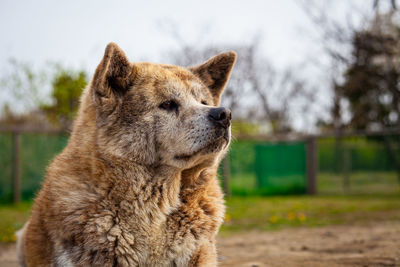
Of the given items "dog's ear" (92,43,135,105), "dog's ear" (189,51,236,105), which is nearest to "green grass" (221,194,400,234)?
"dog's ear" (189,51,236,105)

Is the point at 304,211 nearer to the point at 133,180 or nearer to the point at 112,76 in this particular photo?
the point at 133,180

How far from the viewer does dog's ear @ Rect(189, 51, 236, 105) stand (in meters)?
3.90

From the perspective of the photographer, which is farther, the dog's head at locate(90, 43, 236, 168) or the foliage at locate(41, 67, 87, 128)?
the foliage at locate(41, 67, 87, 128)

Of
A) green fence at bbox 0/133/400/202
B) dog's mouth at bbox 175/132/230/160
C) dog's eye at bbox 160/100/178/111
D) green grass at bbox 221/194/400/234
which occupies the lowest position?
green grass at bbox 221/194/400/234

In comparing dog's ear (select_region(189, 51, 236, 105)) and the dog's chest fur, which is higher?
dog's ear (select_region(189, 51, 236, 105))

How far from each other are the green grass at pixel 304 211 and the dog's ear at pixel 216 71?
431cm

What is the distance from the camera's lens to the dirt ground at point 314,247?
4668mm

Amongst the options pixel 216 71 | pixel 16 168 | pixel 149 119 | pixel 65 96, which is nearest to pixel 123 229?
pixel 149 119

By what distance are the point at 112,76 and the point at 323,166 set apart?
40.9 ft

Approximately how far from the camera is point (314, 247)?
580 cm

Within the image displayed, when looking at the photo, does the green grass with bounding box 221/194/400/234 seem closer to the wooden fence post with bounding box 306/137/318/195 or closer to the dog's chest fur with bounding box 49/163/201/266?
the wooden fence post with bounding box 306/137/318/195

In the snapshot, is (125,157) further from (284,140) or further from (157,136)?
(284,140)

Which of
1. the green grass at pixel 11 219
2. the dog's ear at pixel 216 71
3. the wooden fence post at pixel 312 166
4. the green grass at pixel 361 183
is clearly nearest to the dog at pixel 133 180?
the dog's ear at pixel 216 71

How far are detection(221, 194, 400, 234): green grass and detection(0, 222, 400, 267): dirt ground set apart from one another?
76 centimetres
